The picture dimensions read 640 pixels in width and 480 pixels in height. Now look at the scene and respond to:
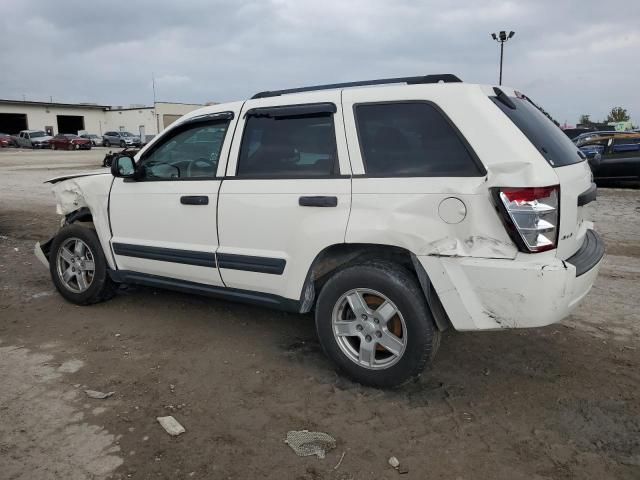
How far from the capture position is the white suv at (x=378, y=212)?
287 centimetres

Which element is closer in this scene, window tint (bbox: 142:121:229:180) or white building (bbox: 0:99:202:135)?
window tint (bbox: 142:121:229:180)

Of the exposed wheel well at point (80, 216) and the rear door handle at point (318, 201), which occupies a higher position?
the rear door handle at point (318, 201)

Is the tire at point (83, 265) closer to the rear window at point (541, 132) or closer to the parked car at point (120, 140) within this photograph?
the rear window at point (541, 132)

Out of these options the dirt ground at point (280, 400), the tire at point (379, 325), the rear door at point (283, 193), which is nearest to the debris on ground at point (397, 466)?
the dirt ground at point (280, 400)

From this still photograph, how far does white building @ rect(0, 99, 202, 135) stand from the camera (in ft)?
186

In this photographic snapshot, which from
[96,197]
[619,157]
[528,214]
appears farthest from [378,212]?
[619,157]

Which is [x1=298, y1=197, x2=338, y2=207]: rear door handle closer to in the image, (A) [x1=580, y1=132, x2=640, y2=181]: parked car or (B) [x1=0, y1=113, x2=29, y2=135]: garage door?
(A) [x1=580, y1=132, x2=640, y2=181]: parked car

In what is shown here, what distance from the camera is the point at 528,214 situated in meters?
2.80

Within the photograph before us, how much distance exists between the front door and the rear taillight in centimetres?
204

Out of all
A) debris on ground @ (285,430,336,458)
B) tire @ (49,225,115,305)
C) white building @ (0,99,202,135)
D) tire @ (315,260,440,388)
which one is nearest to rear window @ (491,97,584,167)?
tire @ (315,260,440,388)

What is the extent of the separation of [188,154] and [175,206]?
0.47 metres

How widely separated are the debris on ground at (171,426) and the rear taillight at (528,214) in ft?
7.02

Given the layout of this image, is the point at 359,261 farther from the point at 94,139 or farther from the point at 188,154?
the point at 94,139

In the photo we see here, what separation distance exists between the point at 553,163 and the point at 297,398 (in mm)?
2088
